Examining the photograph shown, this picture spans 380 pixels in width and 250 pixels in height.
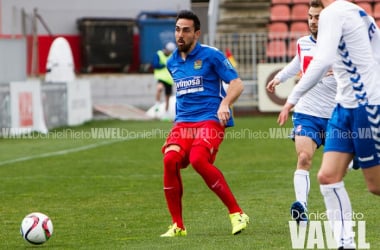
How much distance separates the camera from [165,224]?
1095 centimetres

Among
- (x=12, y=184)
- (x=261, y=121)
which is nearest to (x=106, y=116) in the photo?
(x=261, y=121)

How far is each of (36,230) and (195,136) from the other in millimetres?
1691

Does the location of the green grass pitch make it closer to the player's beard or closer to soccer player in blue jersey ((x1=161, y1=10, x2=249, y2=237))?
soccer player in blue jersey ((x1=161, y1=10, x2=249, y2=237))

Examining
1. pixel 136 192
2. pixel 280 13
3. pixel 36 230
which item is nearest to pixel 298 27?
pixel 280 13

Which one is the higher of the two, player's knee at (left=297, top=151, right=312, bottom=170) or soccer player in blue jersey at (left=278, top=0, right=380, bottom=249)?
soccer player in blue jersey at (left=278, top=0, right=380, bottom=249)

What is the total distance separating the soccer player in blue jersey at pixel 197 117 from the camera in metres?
9.97

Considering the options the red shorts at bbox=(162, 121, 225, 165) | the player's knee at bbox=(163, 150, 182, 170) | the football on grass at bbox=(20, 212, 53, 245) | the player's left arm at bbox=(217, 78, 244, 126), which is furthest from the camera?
the red shorts at bbox=(162, 121, 225, 165)

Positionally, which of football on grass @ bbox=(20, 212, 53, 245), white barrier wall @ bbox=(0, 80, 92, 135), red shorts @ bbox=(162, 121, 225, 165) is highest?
red shorts @ bbox=(162, 121, 225, 165)

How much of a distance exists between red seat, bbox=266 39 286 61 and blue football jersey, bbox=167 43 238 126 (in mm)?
21332

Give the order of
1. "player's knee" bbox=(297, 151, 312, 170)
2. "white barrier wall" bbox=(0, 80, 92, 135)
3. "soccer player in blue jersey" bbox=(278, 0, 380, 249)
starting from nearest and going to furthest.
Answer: "soccer player in blue jersey" bbox=(278, 0, 380, 249) → "player's knee" bbox=(297, 151, 312, 170) → "white barrier wall" bbox=(0, 80, 92, 135)

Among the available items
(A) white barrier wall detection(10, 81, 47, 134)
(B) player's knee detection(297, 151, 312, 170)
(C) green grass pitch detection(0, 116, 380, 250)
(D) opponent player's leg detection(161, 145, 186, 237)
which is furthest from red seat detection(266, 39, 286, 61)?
(D) opponent player's leg detection(161, 145, 186, 237)

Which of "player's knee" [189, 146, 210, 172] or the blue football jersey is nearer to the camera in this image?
"player's knee" [189, 146, 210, 172]

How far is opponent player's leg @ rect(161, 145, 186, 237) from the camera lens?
391 inches
